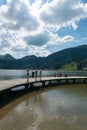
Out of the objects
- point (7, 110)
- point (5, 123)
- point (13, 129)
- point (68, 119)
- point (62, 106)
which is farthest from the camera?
point (62, 106)

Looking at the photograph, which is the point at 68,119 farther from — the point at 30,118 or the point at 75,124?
the point at 30,118

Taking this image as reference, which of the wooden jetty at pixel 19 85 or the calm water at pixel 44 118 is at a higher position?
the wooden jetty at pixel 19 85

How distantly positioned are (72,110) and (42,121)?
441 centimetres

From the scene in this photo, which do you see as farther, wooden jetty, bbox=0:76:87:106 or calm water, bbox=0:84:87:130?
wooden jetty, bbox=0:76:87:106

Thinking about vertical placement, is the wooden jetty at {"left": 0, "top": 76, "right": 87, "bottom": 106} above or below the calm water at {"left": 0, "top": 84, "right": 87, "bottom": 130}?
above

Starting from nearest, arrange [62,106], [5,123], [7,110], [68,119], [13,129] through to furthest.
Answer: [13,129], [5,123], [68,119], [7,110], [62,106]

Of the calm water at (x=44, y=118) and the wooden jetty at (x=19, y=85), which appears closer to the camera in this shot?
the calm water at (x=44, y=118)

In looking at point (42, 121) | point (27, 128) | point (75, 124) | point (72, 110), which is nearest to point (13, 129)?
point (27, 128)

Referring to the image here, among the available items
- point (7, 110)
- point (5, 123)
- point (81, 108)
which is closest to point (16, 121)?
point (5, 123)

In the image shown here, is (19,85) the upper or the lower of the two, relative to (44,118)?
upper

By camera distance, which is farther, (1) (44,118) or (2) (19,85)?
(2) (19,85)

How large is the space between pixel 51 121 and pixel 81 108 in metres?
5.28

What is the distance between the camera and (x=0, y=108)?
18266mm

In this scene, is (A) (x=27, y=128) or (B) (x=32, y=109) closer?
(A) (x=27, y=128)
